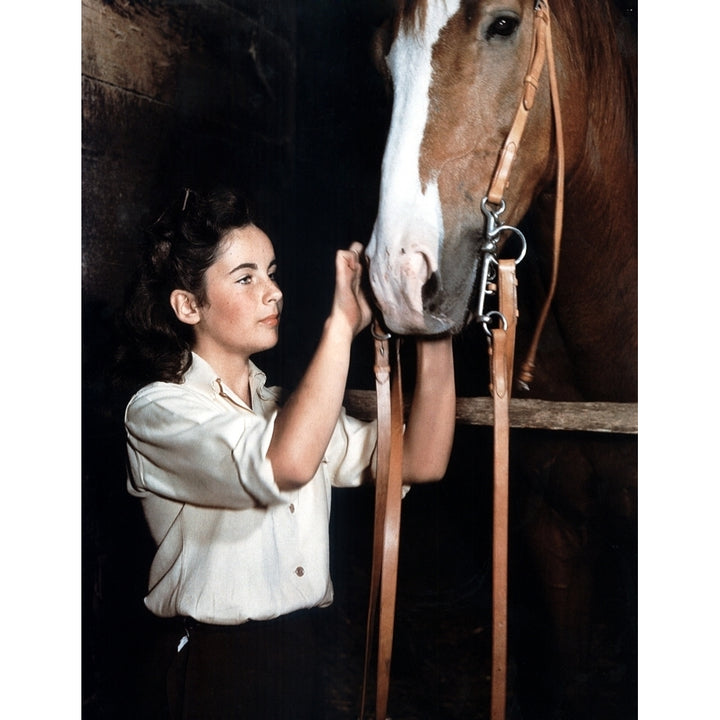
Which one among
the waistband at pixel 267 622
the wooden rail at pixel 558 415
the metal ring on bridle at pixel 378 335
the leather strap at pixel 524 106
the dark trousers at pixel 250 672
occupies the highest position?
the leather strap at pixel 524 106

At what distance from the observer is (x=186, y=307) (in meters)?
1.21

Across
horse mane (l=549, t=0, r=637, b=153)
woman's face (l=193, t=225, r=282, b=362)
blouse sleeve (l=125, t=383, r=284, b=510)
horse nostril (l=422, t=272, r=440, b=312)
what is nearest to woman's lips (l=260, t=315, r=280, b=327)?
woman's face (l=193, t=225, r=282, b=362)

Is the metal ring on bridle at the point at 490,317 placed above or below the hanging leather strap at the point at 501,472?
above

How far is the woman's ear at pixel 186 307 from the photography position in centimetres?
121

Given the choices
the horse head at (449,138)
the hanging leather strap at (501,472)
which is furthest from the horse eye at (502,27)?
the hanging leather strap at (501,472)

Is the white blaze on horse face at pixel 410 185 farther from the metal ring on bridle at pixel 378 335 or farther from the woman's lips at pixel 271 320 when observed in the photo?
the woman's lips at pixel 271 320

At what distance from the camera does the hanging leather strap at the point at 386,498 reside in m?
1.13

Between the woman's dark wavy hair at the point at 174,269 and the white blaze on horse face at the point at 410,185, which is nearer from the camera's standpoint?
the white blaze on horse face at the point at 410,185

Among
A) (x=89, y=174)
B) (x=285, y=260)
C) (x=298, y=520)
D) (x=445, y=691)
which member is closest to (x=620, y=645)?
(x=445, y=691)

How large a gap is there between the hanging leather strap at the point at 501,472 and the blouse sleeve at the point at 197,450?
27 centimetres

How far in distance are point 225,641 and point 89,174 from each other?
63 centimetres

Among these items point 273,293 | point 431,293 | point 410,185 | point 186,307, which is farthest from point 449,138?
point 186,307
